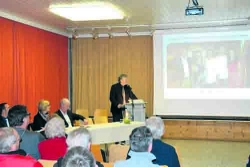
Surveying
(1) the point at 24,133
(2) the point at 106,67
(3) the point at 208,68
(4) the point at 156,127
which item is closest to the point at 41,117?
(1) the point at 24,133

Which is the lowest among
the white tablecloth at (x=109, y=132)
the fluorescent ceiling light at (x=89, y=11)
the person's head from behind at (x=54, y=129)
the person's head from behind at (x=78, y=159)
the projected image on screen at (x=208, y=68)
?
the white tablecloth at (x=109, y=132)

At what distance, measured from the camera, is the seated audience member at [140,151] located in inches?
105

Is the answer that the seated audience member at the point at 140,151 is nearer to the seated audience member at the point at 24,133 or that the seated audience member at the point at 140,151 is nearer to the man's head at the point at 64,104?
the seated audience member at the point at 24,133

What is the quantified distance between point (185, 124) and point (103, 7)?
14.0ft

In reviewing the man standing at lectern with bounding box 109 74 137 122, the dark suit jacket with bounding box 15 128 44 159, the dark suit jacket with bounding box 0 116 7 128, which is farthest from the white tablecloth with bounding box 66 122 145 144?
the dark suit jacket with bounding box 15 128 44 159

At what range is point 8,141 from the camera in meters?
2.87

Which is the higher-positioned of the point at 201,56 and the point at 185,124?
the point at 201,56

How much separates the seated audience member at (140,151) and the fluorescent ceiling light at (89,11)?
3.68 m

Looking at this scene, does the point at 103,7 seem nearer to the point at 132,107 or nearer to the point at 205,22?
the point at 132,107

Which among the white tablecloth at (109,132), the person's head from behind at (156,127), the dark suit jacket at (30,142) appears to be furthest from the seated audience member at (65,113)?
the person's head from behind at (156,127)

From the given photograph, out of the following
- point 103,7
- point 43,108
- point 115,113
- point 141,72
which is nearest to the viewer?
point 43,108

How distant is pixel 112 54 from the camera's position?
9.45 meters

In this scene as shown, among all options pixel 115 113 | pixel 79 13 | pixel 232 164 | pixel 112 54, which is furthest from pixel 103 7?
pixel 232 164

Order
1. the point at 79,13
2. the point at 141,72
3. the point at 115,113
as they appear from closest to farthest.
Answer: the point at 79,13 → the point at 115,113 → the point at 141,72
